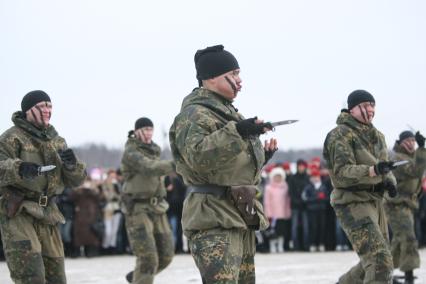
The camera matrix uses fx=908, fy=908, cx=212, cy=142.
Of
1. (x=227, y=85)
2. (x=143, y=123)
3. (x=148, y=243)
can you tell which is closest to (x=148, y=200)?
(x=148, y=243)

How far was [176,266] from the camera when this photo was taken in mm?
16703

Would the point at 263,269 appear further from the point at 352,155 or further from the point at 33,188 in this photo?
the point at 33,188

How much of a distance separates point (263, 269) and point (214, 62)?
8632 mm

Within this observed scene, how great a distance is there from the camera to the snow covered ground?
43.8ft

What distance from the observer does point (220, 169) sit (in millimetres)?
6652

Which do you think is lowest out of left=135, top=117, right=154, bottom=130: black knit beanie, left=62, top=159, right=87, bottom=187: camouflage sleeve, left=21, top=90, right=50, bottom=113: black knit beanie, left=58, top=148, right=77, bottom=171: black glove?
left=62, top=159, right=87, bottom=187: camouflage sleeve

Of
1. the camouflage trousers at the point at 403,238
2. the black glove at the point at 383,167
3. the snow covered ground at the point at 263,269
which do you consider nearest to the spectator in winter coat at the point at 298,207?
the snow covered ground at the point at 263,269

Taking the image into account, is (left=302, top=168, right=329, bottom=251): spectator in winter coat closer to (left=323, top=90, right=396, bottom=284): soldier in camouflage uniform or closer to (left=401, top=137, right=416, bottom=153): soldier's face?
(left=401, top=137, right=416, bottom=153): soldier's face

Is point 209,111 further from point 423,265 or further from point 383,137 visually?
point 423,265

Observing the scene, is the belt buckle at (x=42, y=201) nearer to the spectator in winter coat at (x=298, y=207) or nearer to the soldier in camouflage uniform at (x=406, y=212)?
the soldier in camouflage uniform at (x=406, y=212)

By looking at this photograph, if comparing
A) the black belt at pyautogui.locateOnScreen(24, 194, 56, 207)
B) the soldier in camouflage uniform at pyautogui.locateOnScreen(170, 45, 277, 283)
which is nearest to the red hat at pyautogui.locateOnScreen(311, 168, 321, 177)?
the black belt at pyautogui.locateOnScreen(24, 194, 56, 207)

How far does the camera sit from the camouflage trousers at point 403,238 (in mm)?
12375

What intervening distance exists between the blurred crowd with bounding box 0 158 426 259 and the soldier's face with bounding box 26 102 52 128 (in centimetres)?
1112

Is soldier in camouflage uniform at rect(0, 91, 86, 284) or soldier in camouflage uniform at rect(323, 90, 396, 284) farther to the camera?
soldier in camouflage uniform at rect(323, 90, 396, 284)
